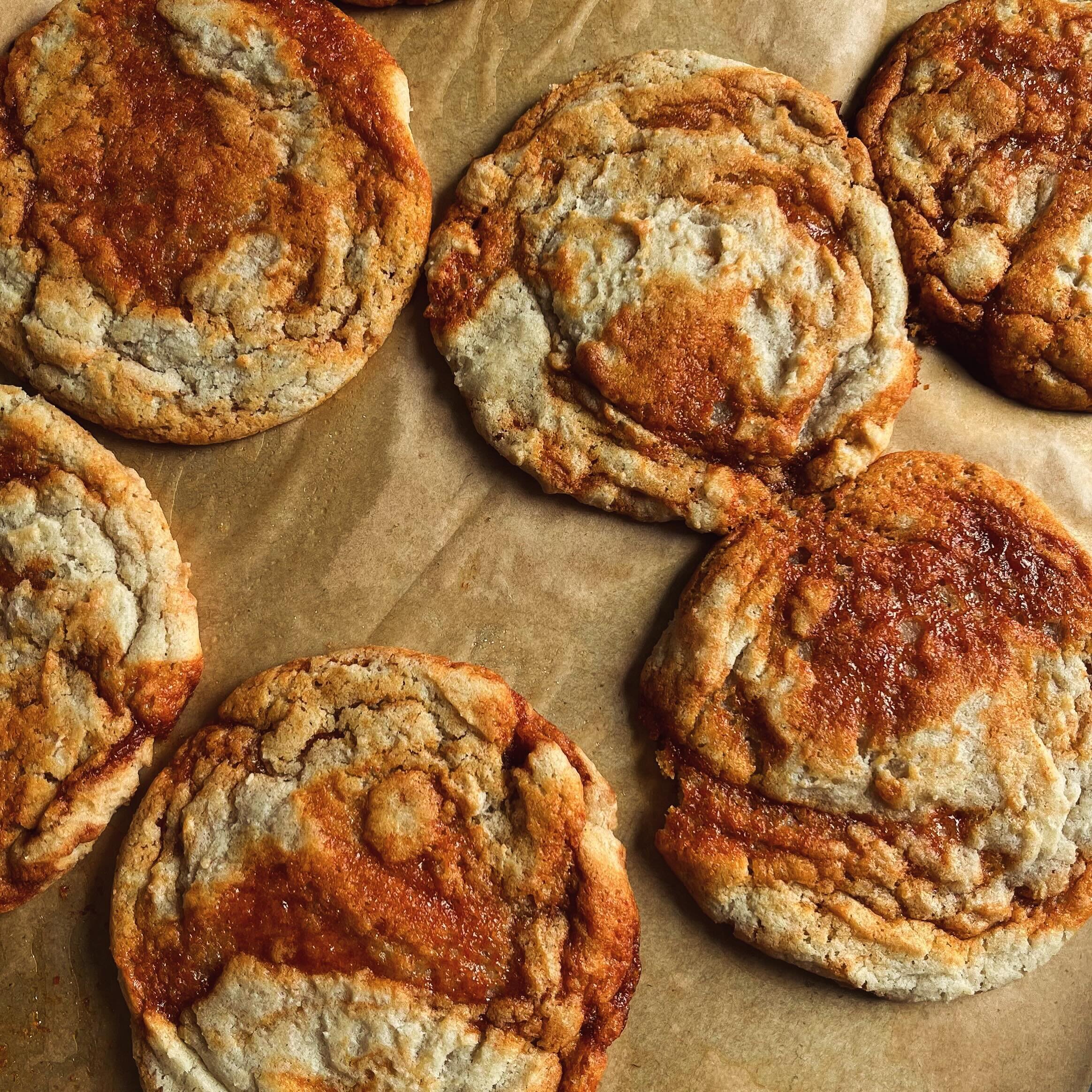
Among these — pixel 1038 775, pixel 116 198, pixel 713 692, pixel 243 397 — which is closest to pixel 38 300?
pixel 116 198

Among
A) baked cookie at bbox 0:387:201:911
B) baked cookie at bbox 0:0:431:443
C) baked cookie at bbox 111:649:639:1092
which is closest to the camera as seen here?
baked cookie at bbox 111:649:639:1092

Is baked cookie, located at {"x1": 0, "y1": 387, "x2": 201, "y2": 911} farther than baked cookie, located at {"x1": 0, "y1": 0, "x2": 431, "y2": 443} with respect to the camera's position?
No

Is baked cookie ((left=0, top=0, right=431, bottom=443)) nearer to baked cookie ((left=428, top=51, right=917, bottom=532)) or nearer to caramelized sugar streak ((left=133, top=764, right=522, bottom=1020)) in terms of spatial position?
baked cookie ((left=428, top=51, right=917, bottom=532))

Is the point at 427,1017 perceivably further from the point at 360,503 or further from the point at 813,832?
the point at 360,503

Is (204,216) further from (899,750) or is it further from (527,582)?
(899,750)

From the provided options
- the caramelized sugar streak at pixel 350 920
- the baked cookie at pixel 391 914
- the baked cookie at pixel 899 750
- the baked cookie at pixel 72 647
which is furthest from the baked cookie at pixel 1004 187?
the baked cookie at pixel 72 647

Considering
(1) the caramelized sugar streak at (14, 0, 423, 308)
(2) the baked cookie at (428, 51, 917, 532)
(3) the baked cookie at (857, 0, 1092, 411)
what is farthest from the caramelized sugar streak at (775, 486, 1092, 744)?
(1) the caramelized sugar streak at (14, 0, 423, 308)
